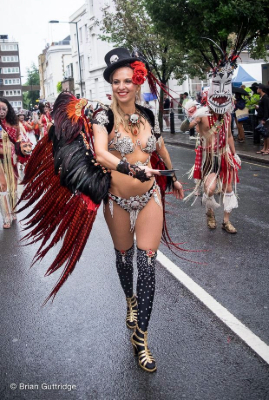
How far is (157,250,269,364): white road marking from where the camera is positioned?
3.43 m

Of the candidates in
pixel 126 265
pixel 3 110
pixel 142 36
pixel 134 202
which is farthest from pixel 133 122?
A: pixel 142 36

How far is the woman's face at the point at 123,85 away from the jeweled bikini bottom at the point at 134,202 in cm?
65

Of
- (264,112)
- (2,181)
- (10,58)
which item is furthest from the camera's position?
(10,58)

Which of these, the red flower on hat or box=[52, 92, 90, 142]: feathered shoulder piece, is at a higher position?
the red flower on hat

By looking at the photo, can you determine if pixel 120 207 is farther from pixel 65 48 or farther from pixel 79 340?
pixel 65 48

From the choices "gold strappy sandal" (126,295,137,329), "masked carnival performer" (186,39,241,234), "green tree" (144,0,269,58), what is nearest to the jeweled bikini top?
"gold strappy sandal" (126,295,137,329)

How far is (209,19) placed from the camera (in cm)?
1392

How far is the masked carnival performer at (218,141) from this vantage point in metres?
6.41

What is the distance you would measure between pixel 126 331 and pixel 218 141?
3.44m

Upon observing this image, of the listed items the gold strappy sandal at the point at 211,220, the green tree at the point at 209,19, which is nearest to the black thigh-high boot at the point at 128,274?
the gold strappy sandal at the point at 211,220

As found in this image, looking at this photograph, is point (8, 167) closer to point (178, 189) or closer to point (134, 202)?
point (178, 189)

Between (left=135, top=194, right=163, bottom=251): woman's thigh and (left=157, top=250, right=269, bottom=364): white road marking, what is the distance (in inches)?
36.5

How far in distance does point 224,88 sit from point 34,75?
157 m

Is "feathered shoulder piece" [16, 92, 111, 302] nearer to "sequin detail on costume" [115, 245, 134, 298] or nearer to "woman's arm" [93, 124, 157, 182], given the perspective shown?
"woman's arm" [93, 124, 157, 182]
